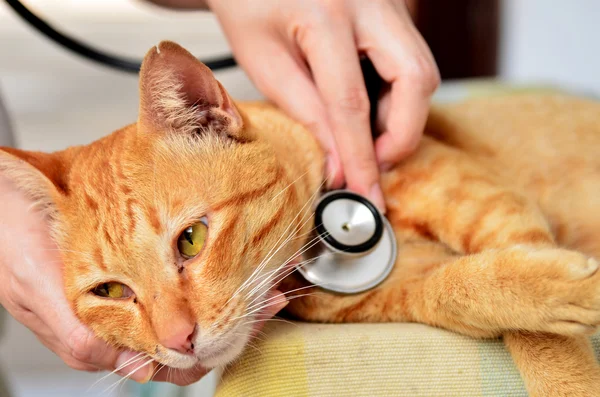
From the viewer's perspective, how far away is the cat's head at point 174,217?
3.01 feet

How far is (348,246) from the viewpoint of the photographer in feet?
3.54

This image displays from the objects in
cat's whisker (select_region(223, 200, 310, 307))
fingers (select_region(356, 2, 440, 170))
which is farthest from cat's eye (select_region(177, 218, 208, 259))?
fingers (select_region(356, 2, 440, 170))

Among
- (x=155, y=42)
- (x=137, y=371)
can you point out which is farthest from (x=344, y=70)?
(x=155, y=42)

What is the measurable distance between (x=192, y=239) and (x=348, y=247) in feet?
1.01

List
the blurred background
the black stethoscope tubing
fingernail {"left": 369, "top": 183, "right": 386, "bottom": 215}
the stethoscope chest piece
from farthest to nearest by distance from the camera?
the blurred background
the black stethoscope tubing
fingernail {"left": 369, "top": 183, "right": 386, "bottom": 215}
the stethoscope chest piece

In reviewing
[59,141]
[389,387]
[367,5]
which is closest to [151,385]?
[389,387]

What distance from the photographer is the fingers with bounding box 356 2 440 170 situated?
1.18 meters

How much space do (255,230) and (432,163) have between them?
503 mm

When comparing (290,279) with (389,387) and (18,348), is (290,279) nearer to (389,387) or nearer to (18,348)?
(389,387)

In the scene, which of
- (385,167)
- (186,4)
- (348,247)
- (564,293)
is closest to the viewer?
(564,293)

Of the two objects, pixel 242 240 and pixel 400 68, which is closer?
pixel 242 240

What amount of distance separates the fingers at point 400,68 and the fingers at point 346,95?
5 centimetres

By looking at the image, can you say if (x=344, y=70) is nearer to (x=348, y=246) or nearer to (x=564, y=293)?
(x=348, y=246)

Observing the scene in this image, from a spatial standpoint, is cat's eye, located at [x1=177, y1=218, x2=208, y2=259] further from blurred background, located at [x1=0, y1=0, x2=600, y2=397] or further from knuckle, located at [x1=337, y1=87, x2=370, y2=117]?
blurred background, located at [x1=0, y1=0, x2=600, y2=397]
